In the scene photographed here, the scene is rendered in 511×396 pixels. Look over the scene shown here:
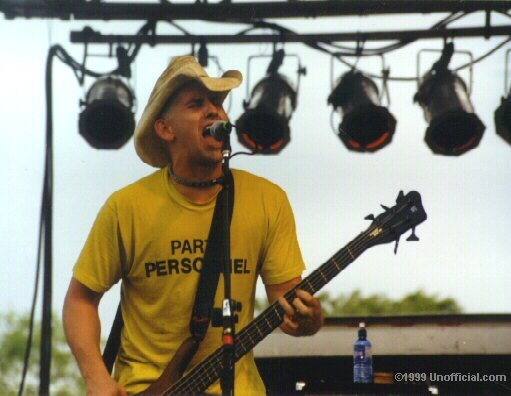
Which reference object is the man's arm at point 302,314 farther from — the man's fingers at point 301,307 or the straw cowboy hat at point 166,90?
the straw cowboy hat at point 166,90

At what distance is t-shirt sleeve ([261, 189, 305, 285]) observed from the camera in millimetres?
3691

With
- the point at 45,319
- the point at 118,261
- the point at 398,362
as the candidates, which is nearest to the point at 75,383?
the point at 45,319

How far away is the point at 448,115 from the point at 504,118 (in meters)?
0.37

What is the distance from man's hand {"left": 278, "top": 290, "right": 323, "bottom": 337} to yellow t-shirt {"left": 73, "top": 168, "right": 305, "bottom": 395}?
0.28 m

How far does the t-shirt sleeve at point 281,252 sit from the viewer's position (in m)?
3.69

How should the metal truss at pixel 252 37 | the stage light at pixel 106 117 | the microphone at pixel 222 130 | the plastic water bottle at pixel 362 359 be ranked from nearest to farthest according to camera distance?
the microphone at pixel 222 130
the plastic water bottle at pixel 362 359
the stage light at pixel 106 117
the metal truss at pixel 252 37

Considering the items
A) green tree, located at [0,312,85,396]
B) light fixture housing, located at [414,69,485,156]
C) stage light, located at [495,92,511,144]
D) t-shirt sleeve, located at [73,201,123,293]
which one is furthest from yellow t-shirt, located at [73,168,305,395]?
green tree, located at [0,312,85,396]

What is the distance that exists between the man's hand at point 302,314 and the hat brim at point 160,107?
0.88 metres

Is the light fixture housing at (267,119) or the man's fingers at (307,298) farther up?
the light fixture housing at (267,119)

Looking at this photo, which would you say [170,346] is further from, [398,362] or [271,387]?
[398,362]

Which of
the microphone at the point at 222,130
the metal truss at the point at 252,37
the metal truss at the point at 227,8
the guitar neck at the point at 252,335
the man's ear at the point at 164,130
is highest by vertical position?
the metal truss at the point at 227,8

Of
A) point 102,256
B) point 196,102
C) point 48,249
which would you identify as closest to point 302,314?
point 102,256

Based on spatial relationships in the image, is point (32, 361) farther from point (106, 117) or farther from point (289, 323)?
point (289, 323)

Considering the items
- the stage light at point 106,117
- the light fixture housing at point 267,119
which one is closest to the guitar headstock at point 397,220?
the light fixture housing at point 267,119
